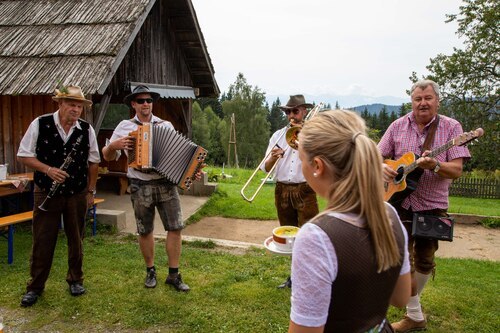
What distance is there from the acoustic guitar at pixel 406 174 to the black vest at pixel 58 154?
3055mm

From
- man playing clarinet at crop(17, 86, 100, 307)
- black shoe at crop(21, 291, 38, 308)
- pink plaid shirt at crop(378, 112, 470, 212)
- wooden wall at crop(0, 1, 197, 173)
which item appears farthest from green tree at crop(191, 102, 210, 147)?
pink plaid shirt at crop(378, 112, 470, 212)

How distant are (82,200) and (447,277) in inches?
177

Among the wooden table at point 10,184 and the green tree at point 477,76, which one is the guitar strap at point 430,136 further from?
the green tree at point 477,76

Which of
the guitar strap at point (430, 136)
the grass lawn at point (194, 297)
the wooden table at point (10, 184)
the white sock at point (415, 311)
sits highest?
the guitar strap at point (430, 136)

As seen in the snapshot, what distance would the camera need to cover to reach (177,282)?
446 centimetres

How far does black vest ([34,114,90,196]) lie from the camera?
4078 millimetres

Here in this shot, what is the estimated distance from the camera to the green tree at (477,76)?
18.9 metres

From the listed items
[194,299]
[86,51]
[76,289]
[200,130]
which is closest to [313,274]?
[194,299]

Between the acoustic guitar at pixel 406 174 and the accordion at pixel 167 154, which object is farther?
the accordion at pixel 167 154

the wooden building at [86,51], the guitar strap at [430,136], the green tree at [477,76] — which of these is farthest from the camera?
the green tree at [477,76]

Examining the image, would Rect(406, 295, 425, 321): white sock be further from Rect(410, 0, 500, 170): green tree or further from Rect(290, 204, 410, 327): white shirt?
Rect(410, 0, 500, 170): green tree

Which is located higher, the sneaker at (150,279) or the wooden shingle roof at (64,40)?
the wooden shingle roof at (64,40)

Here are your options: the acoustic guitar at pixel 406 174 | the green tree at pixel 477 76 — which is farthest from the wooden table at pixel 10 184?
the green tree at pixel 477 76

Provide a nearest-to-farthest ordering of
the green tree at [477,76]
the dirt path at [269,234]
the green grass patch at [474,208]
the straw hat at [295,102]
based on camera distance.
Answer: the straw hat at [295,102] < the dirt path at [269,234] < the green grass patch at [474,208] < the green tree at [477,76]
